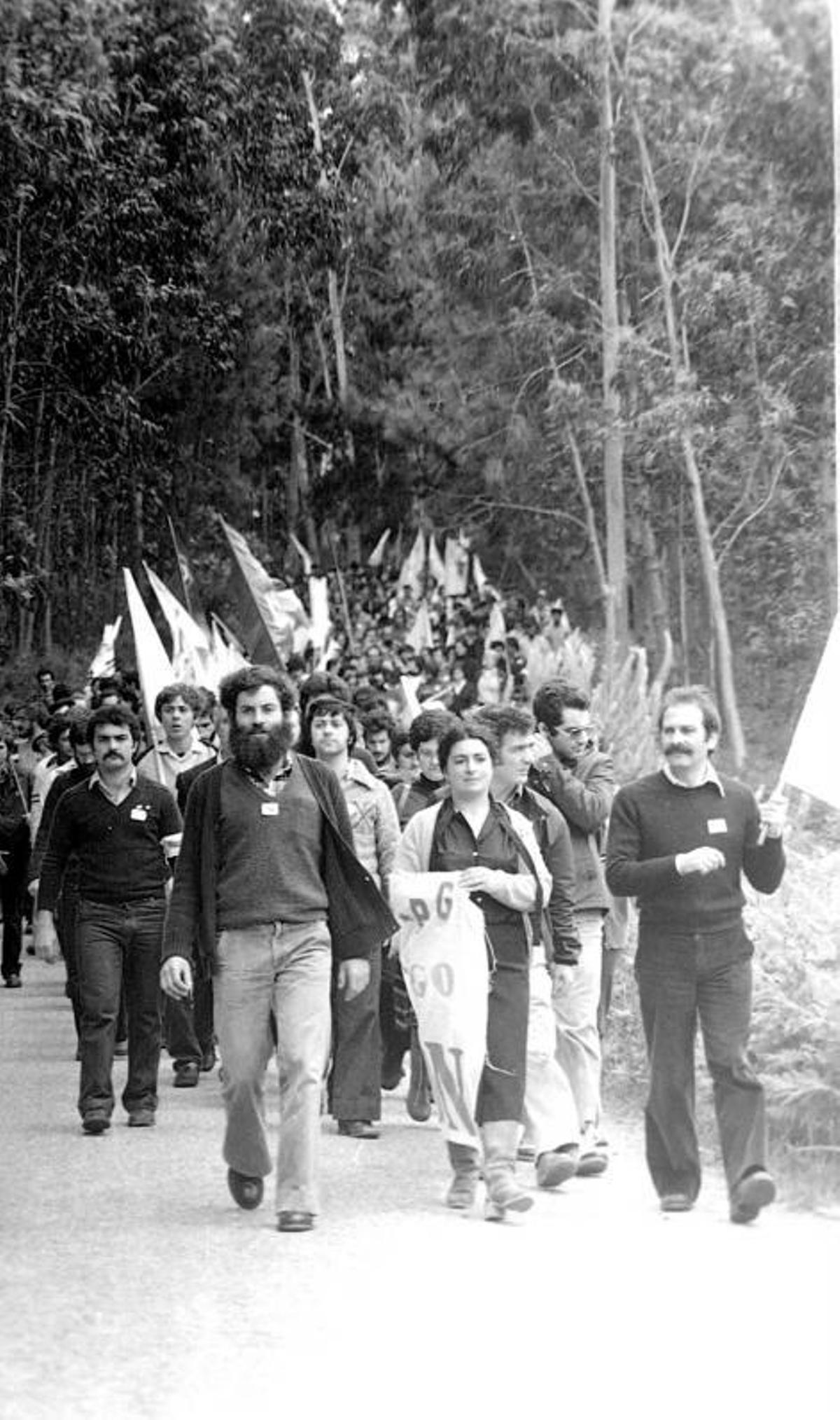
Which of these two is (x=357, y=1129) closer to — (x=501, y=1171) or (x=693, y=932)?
(x=501, y=1171)

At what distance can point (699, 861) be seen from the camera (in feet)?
20.9

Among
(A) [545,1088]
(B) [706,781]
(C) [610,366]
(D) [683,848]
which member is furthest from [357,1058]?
(C) [610,366]

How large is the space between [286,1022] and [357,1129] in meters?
1.87

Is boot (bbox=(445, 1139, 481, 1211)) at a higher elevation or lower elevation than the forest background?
lower

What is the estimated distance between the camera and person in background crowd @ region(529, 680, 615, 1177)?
755 cm

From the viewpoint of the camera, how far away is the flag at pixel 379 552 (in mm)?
13750

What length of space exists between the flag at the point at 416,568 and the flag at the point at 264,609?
0.89m

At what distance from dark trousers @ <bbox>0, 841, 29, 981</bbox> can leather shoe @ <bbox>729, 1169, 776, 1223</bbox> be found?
23.0 feet

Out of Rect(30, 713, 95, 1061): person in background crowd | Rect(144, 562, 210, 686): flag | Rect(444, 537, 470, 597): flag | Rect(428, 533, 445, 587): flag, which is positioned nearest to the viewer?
Rect(30, 713, 95, 1061): person in background crowd

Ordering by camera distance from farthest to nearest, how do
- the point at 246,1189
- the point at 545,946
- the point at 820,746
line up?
the point at 545,946 → the point at 246,1189 → the point at 820,746

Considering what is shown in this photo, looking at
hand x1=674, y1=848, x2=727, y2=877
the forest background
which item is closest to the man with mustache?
hand x1=674, y1=848, x2=727, y2=877

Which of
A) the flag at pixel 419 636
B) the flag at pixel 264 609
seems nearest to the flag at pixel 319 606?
the flag at pixel 264 609

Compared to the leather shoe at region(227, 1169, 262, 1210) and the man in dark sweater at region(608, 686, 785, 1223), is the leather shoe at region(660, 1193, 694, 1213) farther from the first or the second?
the leather shoe at region(227, 1169, 262, 1210)

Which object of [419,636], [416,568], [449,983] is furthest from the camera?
[419,636]
